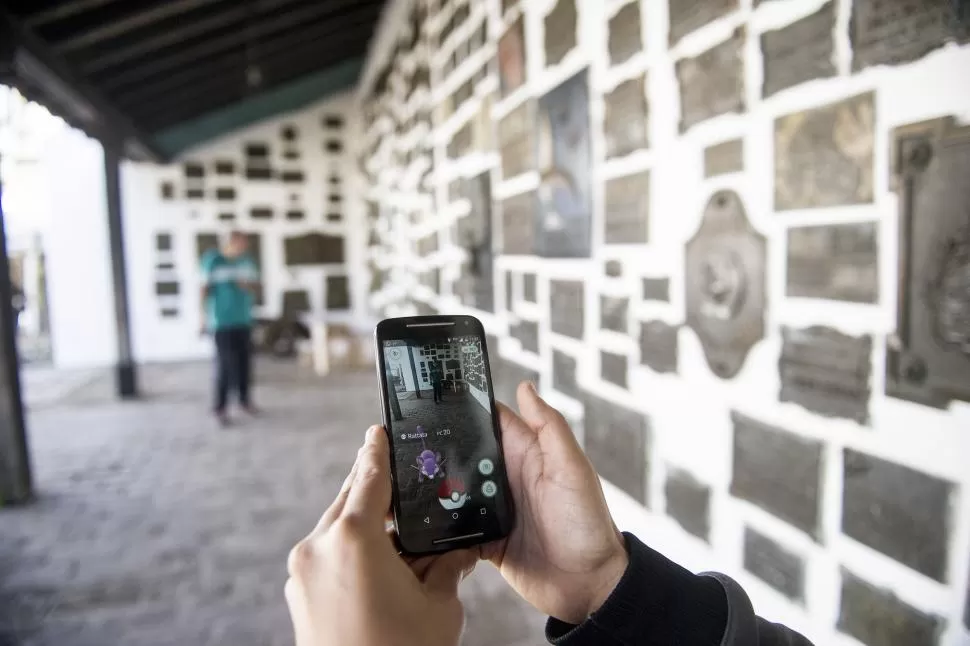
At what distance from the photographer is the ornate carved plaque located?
3.18 feet

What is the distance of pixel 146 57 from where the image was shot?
3463 mm

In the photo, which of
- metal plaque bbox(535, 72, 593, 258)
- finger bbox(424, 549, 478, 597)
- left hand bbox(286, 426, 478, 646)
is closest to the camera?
left hand bbox(286, 426, 478, 646)

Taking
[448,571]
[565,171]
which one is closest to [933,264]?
[448,571]

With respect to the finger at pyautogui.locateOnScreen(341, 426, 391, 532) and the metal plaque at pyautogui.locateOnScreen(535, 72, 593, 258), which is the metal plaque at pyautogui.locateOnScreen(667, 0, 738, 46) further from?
the finger at pyautogui.locateOnScreen(341, 426, 391, 532)

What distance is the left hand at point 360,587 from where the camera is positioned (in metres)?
0.45

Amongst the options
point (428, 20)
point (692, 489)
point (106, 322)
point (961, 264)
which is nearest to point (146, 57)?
point (428, 20)

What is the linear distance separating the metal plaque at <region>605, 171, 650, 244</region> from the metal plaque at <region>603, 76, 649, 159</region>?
0.21 feet

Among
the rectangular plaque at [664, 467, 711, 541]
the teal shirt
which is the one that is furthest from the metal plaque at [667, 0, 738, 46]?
the teal shirt

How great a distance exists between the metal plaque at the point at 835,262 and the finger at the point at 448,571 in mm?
577

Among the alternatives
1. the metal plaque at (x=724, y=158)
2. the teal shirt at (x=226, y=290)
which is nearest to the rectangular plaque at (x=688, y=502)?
the metal plaque at (x=724, y=158)

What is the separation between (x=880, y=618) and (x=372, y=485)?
70 cm

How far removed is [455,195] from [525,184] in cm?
81

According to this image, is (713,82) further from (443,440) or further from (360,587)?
(360,587)

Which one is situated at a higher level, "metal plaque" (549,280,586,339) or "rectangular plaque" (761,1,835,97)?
"rectangular plaque" (761,1,835,97)
